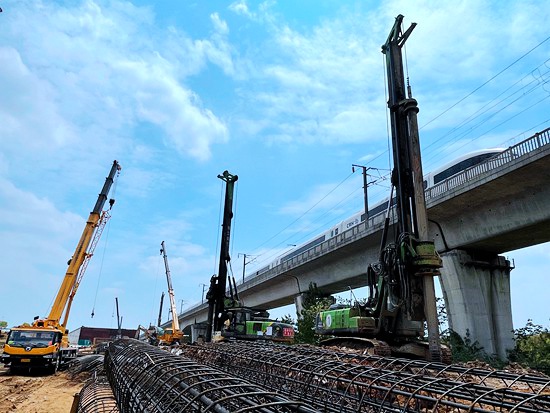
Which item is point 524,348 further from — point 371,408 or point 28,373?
point 28,373

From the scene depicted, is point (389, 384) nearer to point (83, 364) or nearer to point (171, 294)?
point (83, 364)

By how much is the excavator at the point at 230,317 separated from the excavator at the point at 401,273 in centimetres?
617

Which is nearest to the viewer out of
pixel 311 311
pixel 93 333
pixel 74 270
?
pixel 74 270

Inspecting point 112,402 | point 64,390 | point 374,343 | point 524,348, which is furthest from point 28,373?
point 524,348

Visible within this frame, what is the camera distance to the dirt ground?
10.2 meters

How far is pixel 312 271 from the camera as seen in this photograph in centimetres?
2906

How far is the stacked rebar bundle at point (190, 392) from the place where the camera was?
10.6 feet

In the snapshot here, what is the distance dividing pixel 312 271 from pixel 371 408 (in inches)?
919

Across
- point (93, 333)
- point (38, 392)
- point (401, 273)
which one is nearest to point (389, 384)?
point (401, 273)

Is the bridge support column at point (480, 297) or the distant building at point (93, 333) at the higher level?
the bridge support column at point (480, 297)

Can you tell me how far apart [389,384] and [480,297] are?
1377 centimetres

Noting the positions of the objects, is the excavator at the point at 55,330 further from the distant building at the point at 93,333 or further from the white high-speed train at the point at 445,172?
the distant building at the point at 93,333

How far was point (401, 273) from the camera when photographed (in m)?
10.2

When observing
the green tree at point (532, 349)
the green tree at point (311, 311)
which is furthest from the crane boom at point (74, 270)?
the green tree at point (532, 349)
